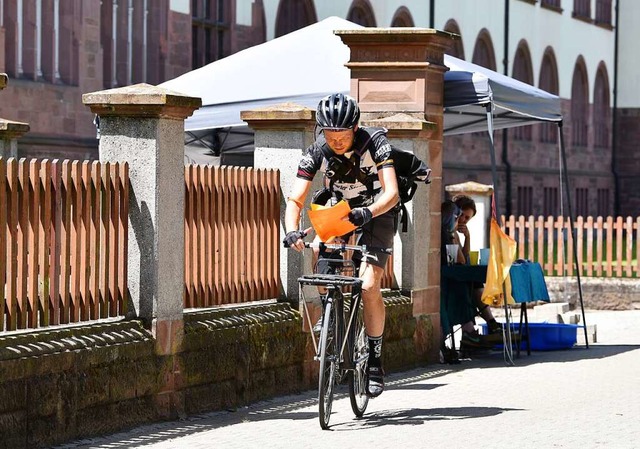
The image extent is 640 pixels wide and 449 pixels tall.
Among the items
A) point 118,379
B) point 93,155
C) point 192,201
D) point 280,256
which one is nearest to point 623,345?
point 280,256

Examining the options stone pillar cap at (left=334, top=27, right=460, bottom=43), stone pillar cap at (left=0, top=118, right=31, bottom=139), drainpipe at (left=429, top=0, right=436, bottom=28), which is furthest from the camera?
drainpipe at (left=429, top=0, right=436, bottom=28)

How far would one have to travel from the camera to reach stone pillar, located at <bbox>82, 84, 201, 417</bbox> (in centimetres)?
931

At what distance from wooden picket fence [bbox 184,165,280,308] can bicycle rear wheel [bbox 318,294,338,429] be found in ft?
4.08

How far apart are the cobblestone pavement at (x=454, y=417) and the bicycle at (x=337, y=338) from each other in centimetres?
18

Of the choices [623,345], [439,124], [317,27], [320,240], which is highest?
[317,27]

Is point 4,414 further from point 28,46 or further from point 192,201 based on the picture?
point 28,46

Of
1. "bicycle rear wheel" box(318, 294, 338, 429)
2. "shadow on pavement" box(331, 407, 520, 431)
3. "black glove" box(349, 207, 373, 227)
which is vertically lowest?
"shadow on pavement" box(331, 407, 520, 431)

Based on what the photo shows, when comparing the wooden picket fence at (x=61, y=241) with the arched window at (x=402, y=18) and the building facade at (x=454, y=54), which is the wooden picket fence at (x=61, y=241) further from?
the arched window at (x=402, y=18)

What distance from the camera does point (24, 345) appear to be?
8.12 metres

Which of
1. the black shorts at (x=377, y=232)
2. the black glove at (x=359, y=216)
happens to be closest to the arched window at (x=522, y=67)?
the black shorts at (x=377, y=232)

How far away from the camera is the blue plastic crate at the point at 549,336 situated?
15.3 m

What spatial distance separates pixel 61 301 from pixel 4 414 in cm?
93

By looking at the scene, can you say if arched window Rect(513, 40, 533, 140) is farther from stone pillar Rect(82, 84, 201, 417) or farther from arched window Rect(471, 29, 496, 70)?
stone pillar Rect(82, 84, 201, 417)

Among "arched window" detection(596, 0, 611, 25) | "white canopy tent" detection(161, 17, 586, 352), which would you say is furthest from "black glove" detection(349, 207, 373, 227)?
"arched window" detection(596, 0, 611, 25)
